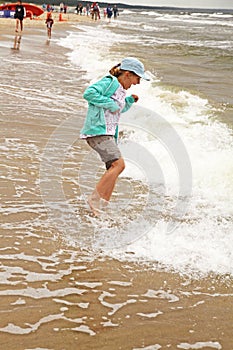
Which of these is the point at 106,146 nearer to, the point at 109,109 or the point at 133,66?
the point at 109,109

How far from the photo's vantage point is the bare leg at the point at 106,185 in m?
5.55

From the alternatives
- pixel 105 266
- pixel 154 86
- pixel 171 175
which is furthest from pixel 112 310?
pixel 154 86

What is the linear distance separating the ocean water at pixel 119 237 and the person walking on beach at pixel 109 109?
0.48 meters

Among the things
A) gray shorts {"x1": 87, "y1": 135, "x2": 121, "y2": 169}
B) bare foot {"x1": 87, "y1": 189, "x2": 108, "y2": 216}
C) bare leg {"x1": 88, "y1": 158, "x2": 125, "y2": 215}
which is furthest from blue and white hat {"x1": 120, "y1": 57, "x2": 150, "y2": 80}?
bare foot {"x1": 87, "y1": 189, "x2": 108, "y2": 216}

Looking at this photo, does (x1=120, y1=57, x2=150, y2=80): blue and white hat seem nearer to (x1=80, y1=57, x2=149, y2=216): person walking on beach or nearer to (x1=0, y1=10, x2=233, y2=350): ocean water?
(x1=80, y1=57, x2=149, y2=216): person walking on beach

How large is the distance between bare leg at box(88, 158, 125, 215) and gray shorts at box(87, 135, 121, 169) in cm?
7

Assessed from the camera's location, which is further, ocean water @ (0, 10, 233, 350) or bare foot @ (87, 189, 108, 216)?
bare foot @ (87, 189, 108, 216)

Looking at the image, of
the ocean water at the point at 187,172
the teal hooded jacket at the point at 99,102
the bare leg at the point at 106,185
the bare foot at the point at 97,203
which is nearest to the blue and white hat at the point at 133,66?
the teal hooded jacket at the point at 99,102

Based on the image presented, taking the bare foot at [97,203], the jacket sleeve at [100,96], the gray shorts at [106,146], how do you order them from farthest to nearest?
the bare foot at [97,203], the gray shorts at [106,146], the jacket sleeve at [100,96]

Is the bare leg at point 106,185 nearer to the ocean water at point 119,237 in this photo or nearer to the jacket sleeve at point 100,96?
the ocean water at point 119,237

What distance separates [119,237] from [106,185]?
0.71 meters

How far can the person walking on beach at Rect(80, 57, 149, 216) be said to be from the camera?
521cm

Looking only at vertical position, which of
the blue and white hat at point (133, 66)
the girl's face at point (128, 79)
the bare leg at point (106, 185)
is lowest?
the bare leg at point (106, 185)

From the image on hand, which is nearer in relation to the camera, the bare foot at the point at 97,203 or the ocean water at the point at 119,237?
the ocean water at the point at 119,237
